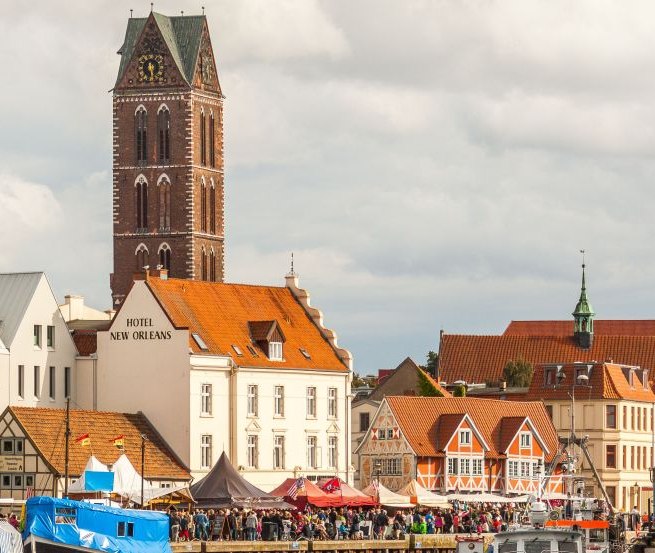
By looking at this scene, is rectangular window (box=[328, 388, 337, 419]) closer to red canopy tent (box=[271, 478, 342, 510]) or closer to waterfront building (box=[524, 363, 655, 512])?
red canopy tent (box=[271, 478, 342, 510])

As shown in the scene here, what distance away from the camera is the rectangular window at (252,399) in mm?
111881

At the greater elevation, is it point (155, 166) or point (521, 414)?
point (155, 166)

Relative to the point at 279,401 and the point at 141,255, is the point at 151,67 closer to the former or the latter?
the point at 141,255

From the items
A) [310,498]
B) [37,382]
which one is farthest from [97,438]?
[310,498]

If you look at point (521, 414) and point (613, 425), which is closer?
point (521, 414)

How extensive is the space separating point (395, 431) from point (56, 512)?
4989cm

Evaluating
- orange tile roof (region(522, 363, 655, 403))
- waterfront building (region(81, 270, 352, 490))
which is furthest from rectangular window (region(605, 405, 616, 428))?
waterfront building (region(81, 270, 352, 490))

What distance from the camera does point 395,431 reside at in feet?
409

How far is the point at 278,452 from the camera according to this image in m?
114

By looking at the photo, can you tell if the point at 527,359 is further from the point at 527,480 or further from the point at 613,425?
the point at 527,480

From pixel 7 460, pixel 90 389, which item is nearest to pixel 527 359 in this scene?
pixel 90 389

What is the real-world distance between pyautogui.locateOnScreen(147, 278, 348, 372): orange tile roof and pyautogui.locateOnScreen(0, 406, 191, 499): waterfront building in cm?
683

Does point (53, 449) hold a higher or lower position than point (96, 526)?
higher

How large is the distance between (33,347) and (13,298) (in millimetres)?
2618
